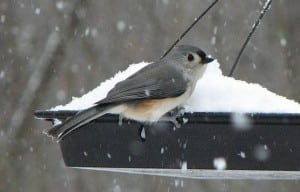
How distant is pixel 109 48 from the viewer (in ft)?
32.8

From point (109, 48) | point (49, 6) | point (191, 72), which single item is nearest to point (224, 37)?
point (109, 48)

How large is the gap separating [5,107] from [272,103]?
6.35m

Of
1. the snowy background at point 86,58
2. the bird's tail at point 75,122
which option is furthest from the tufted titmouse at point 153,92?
the snowy background at point 86,58

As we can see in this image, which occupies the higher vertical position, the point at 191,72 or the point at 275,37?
the point at 275,37

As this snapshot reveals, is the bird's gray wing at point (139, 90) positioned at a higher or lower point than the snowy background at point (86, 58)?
lower

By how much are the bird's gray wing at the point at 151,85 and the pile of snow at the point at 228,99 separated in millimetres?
86

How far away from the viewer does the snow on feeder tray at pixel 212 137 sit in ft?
12.5

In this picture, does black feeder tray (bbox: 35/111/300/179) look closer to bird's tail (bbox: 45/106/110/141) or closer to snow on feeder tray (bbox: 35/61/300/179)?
snow on feeder tray (bbox: 35/61/300/179)

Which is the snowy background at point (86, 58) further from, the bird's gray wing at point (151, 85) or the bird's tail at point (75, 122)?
the bird's tail at point (75, 122)

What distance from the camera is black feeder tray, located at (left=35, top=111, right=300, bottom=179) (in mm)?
3814

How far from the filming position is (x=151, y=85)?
3955mm

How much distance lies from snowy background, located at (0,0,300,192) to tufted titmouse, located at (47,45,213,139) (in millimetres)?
5572

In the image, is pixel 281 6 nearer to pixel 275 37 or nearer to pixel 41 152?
pixel 275 37

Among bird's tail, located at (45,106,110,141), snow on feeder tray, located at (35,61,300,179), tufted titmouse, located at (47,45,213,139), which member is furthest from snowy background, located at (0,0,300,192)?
bird's tail, located at (45,106,110,141)
